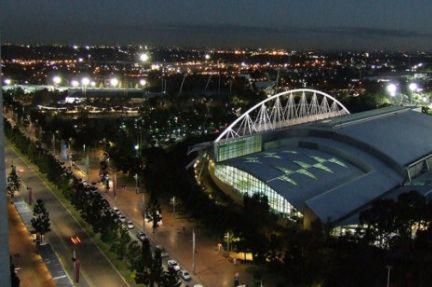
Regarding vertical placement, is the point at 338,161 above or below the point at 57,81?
below

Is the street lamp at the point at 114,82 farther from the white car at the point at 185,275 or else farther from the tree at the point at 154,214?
the white car at the point at 185,275

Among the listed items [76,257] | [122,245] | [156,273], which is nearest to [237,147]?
[122,245]

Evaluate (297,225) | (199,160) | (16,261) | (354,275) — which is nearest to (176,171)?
(199,160)

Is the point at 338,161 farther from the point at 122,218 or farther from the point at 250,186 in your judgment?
the point at 122,218

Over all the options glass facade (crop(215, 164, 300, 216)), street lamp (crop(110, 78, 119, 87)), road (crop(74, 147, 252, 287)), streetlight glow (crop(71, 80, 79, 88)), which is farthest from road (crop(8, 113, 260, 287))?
streetlight glow (crop(71, 80, 79, 88))

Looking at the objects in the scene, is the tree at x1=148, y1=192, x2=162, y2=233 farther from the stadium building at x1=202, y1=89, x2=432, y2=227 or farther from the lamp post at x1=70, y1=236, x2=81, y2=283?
the stadium building at x1=202, y1=89, x2=432, y2=227

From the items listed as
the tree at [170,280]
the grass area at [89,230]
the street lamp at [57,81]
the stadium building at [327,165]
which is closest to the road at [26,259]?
the grass area at [89,230]
